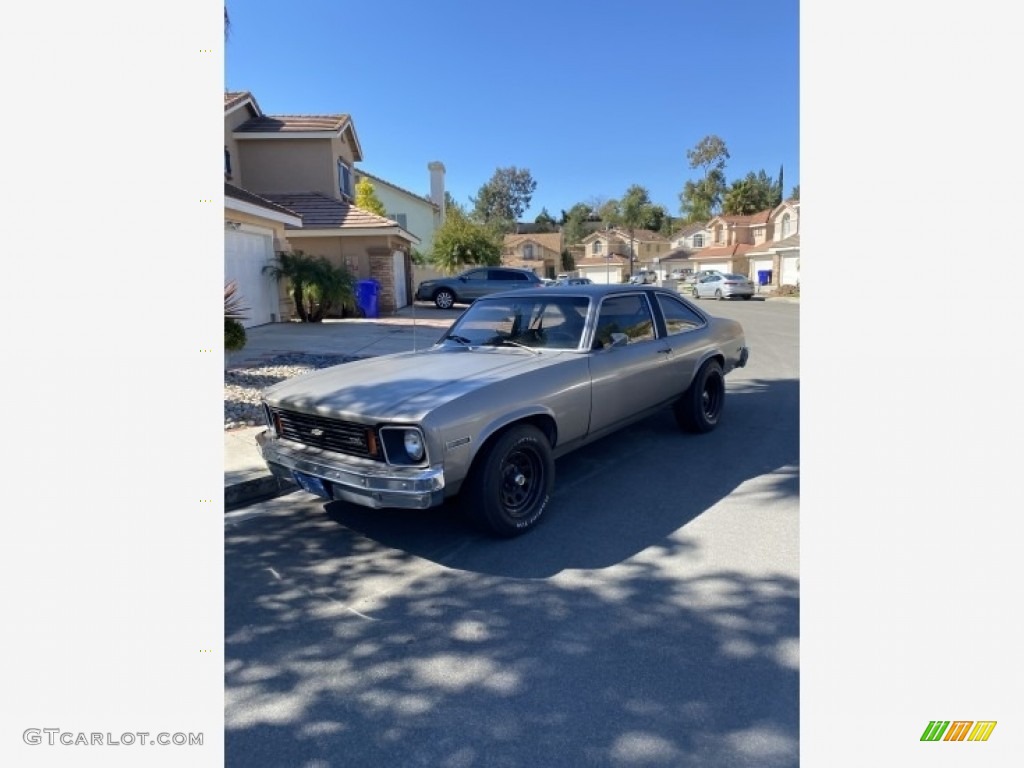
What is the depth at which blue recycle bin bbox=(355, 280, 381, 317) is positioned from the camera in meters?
17.1

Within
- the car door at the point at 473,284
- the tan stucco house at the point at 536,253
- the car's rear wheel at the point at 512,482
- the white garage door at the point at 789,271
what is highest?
the tan stucco house at the point at 536,253

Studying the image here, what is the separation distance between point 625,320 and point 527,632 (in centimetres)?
289

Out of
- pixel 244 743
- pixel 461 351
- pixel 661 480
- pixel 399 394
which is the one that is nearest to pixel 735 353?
pixel 661 480

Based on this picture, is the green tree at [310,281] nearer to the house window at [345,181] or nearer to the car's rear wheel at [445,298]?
the house window at [345,181]

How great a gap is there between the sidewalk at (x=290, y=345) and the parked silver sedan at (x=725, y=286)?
17.4 meters

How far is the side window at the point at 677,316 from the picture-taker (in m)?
5.51

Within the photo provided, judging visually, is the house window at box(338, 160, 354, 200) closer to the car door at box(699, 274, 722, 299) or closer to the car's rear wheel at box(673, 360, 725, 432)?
the car's rear wheel at box(673, 360, 725, 432)

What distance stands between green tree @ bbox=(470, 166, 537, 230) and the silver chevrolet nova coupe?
69.9 metres

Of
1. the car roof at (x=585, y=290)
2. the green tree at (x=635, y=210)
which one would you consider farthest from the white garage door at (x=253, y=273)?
the green tree at (x=635, y=210)

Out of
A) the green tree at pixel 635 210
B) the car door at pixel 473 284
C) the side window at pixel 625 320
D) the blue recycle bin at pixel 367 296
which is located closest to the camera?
the side window at pixel 625 320

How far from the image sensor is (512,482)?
3.69 meters

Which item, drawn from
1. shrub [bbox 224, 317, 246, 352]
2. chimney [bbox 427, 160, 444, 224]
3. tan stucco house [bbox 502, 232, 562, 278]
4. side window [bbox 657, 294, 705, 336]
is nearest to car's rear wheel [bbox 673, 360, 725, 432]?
side window [bbox 657, 294, 705, 336]

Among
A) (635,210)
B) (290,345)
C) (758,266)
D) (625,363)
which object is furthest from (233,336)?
(635,210)

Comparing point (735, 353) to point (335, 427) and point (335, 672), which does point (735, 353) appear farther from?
point (335, 672)
